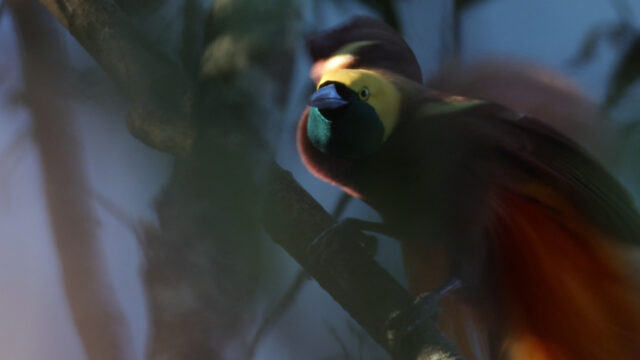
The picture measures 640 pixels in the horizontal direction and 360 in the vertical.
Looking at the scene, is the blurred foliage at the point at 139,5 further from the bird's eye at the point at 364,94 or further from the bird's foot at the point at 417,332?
the bird's foot at the point at 417,332

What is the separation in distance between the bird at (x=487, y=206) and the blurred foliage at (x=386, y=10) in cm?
2

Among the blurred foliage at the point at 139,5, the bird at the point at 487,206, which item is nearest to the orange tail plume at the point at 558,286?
the bird at the point at 487,206

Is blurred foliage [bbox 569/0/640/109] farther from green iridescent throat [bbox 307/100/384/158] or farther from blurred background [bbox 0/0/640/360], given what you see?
green iridescent throat [bbox 307/100/384/158]

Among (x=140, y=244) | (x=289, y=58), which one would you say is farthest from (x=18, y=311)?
(x=289, y=58)

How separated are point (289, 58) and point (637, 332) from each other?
368 mm

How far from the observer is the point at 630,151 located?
52 cm

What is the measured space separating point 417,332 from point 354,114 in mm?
188

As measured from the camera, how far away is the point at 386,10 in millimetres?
587

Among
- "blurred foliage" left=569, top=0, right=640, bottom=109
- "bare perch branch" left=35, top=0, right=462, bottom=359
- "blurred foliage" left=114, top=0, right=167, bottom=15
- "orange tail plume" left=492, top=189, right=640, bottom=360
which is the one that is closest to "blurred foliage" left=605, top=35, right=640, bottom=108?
"blurred foliage" left=569, top=0, right=640, bottom=109

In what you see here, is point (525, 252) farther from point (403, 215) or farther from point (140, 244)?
point (140, 244)

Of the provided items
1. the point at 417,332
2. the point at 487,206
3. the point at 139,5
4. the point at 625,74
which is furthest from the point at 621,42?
the point at 139,5

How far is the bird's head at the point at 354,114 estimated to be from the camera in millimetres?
541

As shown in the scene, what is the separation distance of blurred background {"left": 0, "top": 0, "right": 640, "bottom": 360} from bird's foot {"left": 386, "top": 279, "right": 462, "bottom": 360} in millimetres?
19

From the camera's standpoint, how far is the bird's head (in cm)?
54
